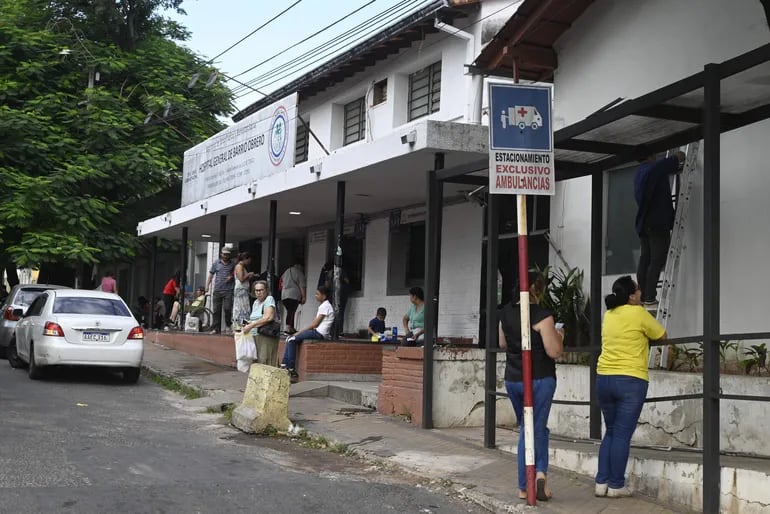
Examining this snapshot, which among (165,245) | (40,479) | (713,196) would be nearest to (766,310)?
(713,196)

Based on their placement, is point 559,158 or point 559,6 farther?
point 559,6

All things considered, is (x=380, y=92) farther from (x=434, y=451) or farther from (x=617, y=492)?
(x=617, y=492)

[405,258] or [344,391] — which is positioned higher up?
[405,258]

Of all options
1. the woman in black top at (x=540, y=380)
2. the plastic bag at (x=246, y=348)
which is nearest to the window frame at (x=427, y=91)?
the plastic bag at (x=246, y=348)

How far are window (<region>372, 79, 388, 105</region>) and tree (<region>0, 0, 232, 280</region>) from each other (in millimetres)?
8229

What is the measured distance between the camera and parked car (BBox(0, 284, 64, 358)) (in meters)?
17.2

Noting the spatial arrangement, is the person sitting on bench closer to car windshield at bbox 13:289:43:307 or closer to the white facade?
the white facade

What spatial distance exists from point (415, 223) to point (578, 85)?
5.65 m

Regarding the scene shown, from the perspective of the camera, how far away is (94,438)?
30.3 feet

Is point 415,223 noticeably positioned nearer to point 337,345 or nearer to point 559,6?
point 337,345

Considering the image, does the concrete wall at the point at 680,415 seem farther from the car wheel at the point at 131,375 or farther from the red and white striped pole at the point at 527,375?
the car wheel at the point at 131,375

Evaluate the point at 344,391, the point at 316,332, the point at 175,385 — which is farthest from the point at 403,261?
the point at 344,391

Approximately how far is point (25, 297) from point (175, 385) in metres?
5.48

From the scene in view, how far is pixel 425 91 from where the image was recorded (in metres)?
17.0
